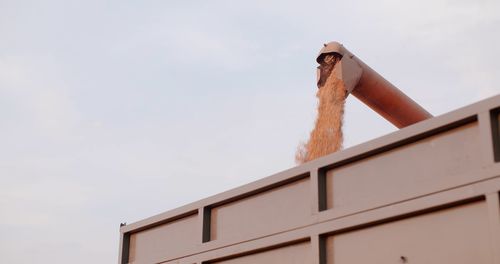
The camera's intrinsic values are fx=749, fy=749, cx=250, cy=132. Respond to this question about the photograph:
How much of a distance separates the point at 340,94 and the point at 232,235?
9.16 feet

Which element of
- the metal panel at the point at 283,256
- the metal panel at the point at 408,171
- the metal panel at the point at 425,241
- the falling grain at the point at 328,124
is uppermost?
the falling grain at the point at 328,124

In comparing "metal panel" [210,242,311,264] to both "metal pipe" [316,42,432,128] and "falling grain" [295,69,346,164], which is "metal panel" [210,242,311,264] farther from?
"metal pipe" [316,42,432,128]

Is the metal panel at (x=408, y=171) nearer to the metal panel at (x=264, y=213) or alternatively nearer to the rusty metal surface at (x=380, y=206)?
the rusty metal surface at (x=380, y=206)

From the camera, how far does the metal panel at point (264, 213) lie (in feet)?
12.8

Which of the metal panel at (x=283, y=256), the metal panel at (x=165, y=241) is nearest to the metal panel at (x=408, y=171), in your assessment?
the metal panel at (x=283, y=256)

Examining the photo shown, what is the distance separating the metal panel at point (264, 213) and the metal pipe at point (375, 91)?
265 centimetres

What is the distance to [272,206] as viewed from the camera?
4.09m

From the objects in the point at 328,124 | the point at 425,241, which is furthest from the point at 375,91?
the point at 425,241

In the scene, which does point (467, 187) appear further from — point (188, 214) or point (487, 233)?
point (188, 214)

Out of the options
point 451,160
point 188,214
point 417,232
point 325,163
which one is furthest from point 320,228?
point 188,214

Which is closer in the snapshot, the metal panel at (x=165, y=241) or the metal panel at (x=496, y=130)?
the metal panel at (x=496, y=130)

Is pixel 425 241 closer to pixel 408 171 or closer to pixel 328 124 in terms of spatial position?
pixel 408 171

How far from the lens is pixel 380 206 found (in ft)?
11.3

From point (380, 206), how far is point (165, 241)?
1949mm
